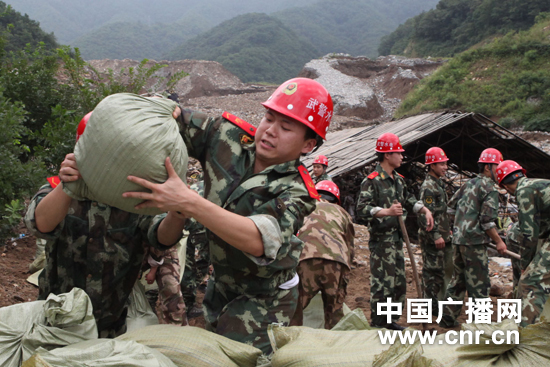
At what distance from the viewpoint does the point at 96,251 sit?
7.67ft

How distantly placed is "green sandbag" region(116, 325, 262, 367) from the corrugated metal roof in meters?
8.19

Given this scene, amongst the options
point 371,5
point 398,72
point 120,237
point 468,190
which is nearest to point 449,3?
point 398,72

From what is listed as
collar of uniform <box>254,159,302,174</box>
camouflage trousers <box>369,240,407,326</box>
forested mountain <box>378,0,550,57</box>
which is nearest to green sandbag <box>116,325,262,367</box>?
collar of uniform <box>254,159,302,174</box>

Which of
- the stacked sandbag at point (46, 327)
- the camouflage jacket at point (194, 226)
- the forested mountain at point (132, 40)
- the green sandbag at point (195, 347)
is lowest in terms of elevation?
the camouflage jacket at point (194, 226)

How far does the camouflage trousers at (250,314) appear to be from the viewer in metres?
2.08

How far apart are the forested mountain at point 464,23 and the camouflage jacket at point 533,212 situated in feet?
120

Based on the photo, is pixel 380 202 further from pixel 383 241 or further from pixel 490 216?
pixel 490 216

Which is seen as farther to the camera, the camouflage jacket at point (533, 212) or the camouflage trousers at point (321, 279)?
the camouflage jacket at point (533, 212)

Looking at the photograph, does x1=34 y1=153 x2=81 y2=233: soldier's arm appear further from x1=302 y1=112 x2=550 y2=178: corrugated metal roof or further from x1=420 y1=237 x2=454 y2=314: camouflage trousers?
x1=302 y1=112 x2=550 y2=178: corrugated metal roof

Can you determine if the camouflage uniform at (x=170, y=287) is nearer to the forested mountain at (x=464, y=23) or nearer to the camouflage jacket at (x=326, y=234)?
the camouflage jacket at (x=326, y=234)

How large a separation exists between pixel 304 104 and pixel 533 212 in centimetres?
260

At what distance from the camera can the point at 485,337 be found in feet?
6.02

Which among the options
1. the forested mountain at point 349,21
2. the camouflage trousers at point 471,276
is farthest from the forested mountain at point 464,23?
the camouflage trousers at point 471,276

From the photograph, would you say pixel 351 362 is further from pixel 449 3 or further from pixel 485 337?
pixel 449 3
